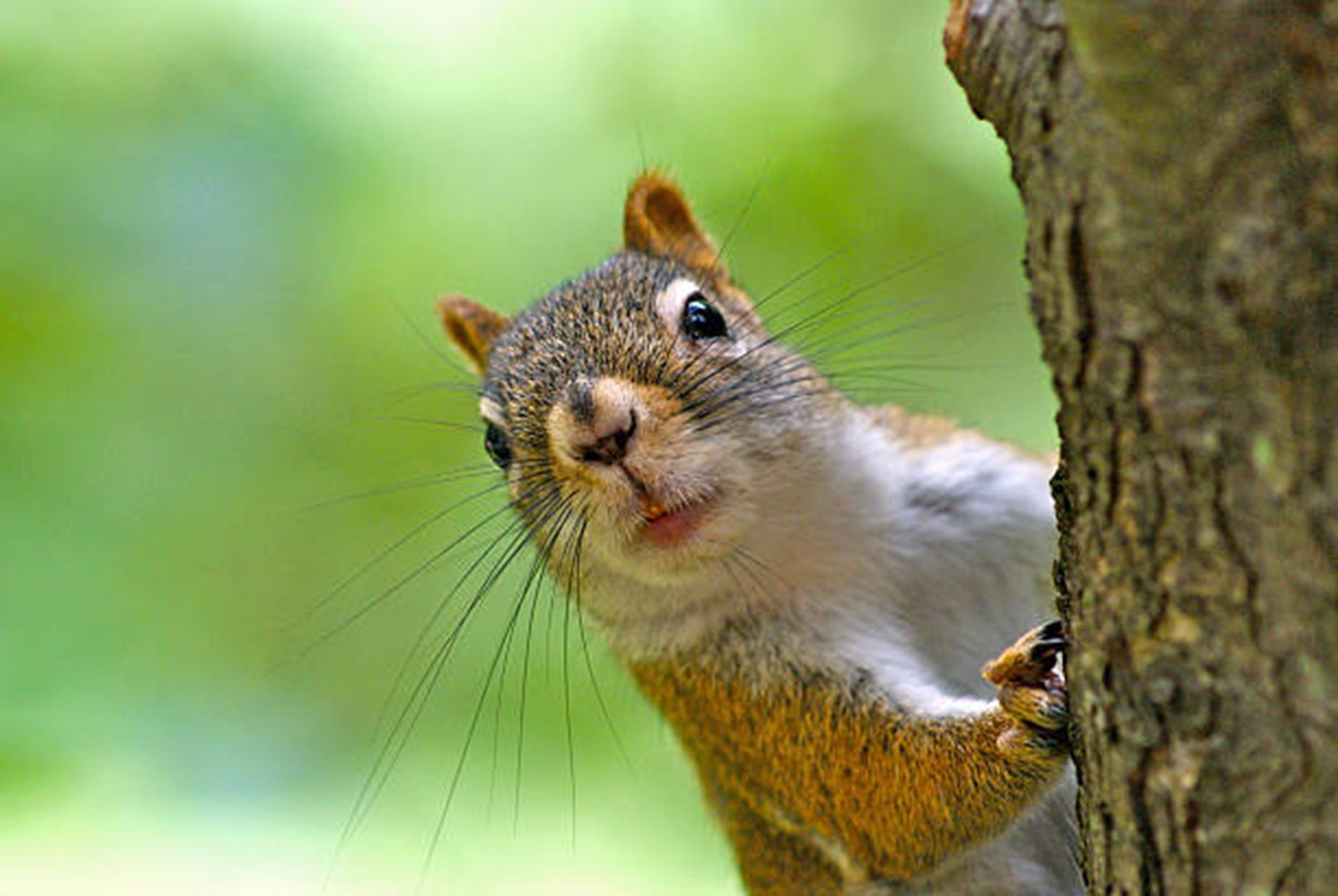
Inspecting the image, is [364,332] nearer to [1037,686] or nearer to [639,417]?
[639,417]

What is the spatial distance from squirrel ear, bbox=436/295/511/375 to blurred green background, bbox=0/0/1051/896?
34 cm

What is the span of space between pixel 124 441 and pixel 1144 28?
11.6 feet

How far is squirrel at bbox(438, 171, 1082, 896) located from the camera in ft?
7.25

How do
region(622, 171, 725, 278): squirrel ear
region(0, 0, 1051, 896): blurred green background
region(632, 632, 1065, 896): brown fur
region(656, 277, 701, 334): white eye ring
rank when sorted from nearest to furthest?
region(632, 632, 1065, 896): brown fur → region(656, 277, 701, 334): white eye ring → region(622, 171, 725, 278): squirrel ear → region(0, 0, 1051, 896): blurred green background

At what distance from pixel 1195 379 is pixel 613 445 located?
1187 mm

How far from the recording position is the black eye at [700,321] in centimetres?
256

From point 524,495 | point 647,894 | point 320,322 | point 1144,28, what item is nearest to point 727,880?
point 647,894

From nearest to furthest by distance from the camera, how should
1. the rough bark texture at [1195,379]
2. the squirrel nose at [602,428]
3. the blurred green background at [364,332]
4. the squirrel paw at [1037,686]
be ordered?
1. the rough bark texture at [1195,379]
2. the squirrel paw at [1037,686]
3. the squirrel nose at [602,428]
4. the blurred green background at [364,332]

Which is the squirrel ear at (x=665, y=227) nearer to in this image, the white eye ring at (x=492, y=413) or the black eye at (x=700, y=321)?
the black eye at (x=700, y=321)

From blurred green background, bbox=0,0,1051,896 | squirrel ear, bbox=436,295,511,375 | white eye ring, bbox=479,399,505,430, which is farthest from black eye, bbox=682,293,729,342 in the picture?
blurred green background, bbox=0,0,1051,896

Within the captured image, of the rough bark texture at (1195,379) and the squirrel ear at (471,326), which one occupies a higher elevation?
the squirrel ear at (471,326)

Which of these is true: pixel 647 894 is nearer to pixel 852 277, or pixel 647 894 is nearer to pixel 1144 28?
pixel 852 277

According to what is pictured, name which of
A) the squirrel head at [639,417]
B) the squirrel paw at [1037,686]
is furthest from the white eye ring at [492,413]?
the squirrel paw at [1037,686]

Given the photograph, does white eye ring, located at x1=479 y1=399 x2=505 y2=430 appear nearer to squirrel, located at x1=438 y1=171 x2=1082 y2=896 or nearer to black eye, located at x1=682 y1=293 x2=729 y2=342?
squirrel, located at x1=438 y1=171 x2=1082 y2=896
